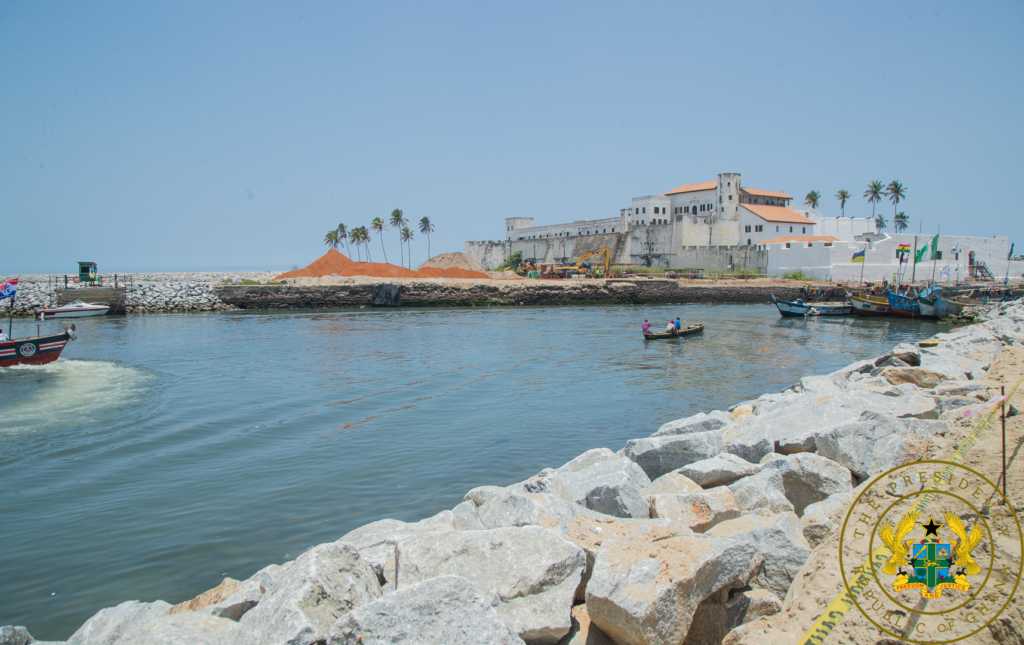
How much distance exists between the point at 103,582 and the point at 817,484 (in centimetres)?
615

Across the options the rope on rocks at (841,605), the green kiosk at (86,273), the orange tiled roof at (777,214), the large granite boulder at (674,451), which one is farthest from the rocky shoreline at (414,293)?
the rope on rocks at (841,605)

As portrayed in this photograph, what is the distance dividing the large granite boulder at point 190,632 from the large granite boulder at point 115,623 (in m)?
0.21

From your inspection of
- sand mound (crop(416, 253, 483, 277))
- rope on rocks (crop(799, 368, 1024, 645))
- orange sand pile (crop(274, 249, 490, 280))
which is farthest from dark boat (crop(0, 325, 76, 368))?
sand mound (crop(416, 253, 483, 277))

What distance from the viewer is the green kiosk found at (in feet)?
149

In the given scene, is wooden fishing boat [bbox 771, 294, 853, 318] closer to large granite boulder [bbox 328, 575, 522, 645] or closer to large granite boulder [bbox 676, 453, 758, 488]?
large granite boulder [bbox 676, 453, 758, 488]

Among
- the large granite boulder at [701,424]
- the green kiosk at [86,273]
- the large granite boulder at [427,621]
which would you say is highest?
the green kiosk at [86,273]

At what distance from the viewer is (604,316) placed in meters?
38.6

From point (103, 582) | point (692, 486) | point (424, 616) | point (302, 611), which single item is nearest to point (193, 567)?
point (103, 582)

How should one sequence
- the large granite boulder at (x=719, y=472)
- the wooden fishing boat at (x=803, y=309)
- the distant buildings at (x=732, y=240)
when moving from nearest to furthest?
1. the large granite boulder at (x=719, y=472)
2. the wooden fishing boat at (x=803, y=309)
3. the distant buildings at (x=732, y=240)

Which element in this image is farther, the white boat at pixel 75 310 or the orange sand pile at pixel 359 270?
the orange sand pile at pixel 359 270

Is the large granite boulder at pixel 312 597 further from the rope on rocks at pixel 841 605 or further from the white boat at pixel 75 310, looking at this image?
the white boat at pixel 75 310

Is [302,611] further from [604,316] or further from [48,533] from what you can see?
[604,316]

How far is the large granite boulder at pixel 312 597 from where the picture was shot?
2.81 metres

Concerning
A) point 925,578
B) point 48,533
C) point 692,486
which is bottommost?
point 48,533
